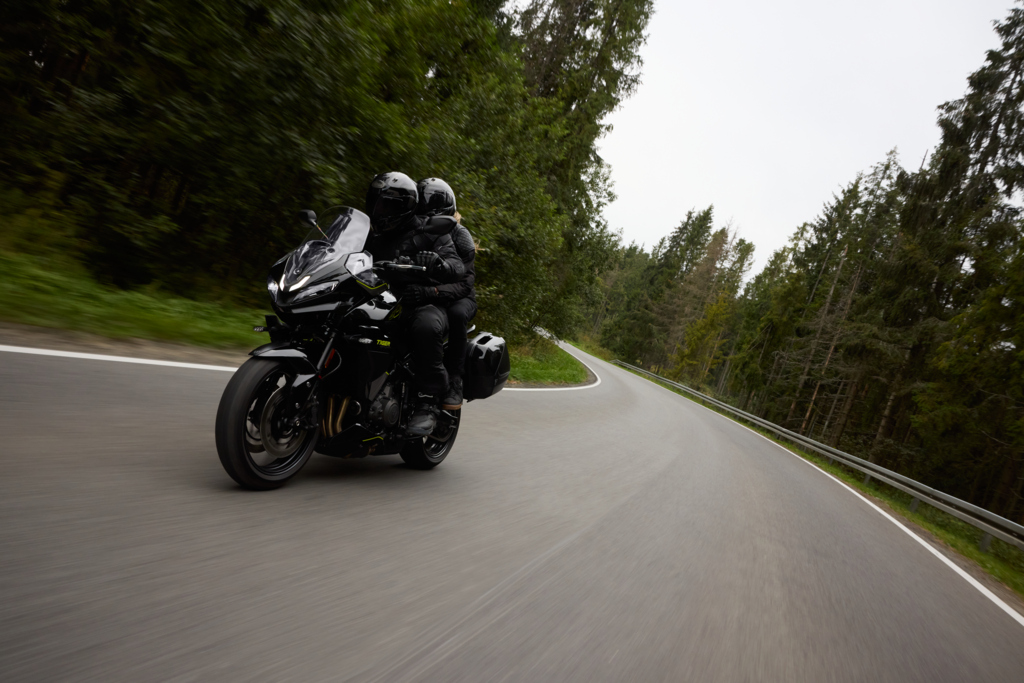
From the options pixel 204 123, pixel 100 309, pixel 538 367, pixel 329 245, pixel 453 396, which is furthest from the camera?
pixel 538 367

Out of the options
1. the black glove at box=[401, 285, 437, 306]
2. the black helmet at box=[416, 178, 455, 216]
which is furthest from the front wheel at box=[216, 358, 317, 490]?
the black helmet at box=[416, 178, 455, 216]

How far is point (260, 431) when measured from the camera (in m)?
2.91

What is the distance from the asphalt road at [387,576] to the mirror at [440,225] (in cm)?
179

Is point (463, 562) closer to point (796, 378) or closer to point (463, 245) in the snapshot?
point (463, 245)

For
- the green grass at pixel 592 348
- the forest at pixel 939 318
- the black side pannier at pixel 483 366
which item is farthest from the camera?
the green grass at pixel 592 348

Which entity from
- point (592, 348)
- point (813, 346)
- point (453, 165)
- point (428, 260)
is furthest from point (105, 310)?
point (592, 348)

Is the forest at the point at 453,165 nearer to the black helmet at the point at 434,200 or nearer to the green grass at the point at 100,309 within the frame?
the green grass at the point at 100,309

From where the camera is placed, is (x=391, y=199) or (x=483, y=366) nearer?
(x=391, y=199)

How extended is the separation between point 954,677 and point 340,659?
3552 mm

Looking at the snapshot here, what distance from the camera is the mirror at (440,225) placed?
11.6 feet

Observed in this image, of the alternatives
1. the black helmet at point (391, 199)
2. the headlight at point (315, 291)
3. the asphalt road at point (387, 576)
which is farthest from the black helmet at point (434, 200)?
the asphalt road at point (387, 576)

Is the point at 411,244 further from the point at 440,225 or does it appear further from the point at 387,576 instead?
the point at 387,576

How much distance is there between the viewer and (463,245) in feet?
13.3

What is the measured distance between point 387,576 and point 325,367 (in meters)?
1.19
